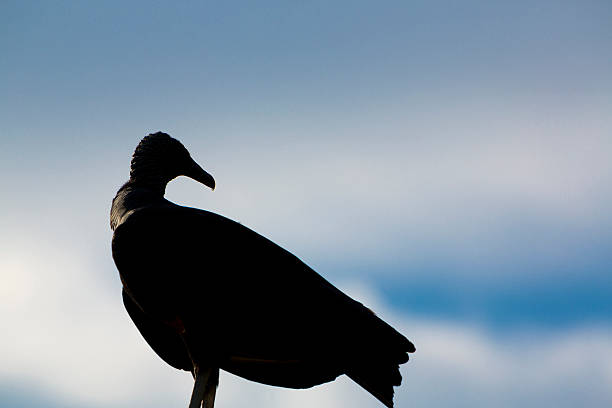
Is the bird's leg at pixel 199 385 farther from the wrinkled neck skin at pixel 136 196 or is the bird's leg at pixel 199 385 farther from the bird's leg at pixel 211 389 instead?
the wrinkled neck skin at pixel 136 196

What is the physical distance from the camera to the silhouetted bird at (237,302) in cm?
488

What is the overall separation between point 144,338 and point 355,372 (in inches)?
71.6

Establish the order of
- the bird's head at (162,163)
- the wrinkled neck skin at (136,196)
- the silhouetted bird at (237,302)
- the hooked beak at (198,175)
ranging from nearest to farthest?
the silhouetted bird at (237,302) → the wrinkled neck skin at (136,196) → the bird's head at (162,163) → the hooked beak at (198,175)

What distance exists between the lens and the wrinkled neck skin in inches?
204

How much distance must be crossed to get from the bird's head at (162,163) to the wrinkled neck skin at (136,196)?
1cm

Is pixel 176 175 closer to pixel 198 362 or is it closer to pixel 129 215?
pixel 129 215

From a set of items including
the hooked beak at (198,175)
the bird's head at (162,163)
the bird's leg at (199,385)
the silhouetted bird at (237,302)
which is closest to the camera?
the bird's leg at (199,385)

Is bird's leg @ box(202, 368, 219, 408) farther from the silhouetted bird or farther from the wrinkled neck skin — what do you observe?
the wrinkled neck skin

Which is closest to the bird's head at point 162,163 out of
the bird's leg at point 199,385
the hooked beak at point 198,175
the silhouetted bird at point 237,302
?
the hooked beak at point 198,175

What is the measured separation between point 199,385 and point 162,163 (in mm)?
1977

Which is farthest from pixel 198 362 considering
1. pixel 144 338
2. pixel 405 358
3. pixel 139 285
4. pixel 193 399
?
pixel 405 358

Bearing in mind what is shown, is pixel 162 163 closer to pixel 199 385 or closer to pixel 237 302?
pixel 237 302

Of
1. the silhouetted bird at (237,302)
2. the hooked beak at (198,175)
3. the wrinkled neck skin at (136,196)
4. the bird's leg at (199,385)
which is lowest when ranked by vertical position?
the bird's leg at (199,385)

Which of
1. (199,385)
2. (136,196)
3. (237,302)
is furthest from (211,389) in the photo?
(136,196)
